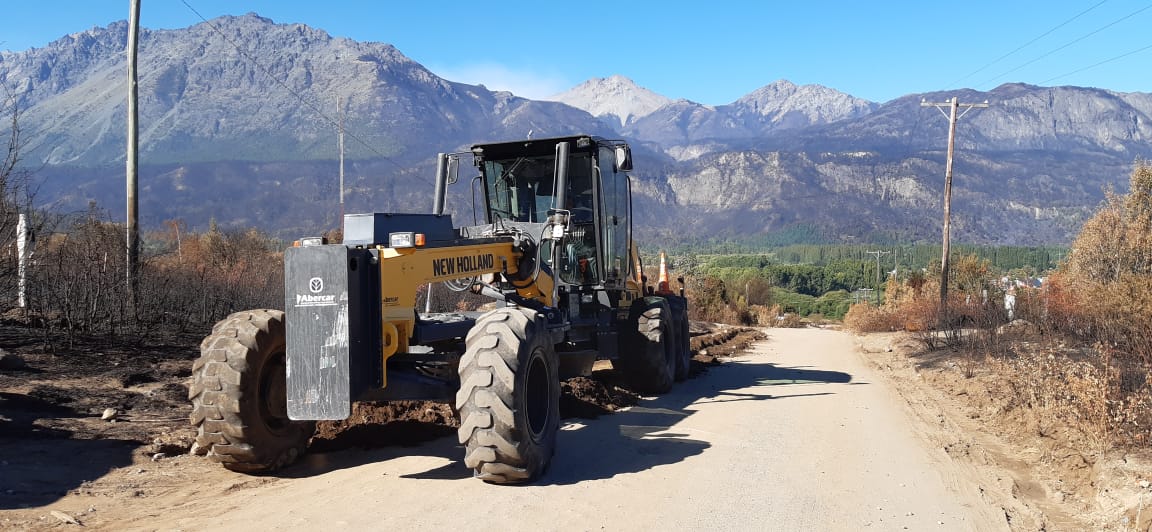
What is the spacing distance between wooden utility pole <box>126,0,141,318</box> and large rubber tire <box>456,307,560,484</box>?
8946mm

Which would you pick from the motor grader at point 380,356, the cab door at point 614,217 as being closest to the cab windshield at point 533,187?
the cab door at point 614,217

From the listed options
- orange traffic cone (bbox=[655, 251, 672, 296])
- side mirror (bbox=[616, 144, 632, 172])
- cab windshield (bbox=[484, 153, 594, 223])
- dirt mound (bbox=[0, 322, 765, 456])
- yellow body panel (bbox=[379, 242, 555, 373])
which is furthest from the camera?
orange traffic cone (bbox=[655, 251, 672, 296])

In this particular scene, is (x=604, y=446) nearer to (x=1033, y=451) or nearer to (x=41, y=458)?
→ (x=1033, y=451)

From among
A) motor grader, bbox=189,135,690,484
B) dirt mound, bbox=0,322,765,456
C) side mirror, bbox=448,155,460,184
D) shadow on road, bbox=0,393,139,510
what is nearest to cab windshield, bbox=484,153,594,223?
side mirror, bbox=448,155,460,184

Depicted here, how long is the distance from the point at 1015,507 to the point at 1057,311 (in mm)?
11525

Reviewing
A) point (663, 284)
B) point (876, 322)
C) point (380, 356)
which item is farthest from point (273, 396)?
point (876, 322)

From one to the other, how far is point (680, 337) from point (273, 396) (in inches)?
345

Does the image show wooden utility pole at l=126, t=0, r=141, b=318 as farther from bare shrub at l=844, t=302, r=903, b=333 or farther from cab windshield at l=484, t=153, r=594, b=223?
bare shrub at l=844, t=302, r=903, b=333

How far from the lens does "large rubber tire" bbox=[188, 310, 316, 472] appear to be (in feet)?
22.8

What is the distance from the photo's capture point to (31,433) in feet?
24.7

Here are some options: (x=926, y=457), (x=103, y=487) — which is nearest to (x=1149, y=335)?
(x=926, y=457)

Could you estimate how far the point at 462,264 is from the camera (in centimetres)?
826

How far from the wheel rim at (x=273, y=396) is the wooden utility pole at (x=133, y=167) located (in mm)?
7435

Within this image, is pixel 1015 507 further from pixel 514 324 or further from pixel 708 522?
pixel 514 324
